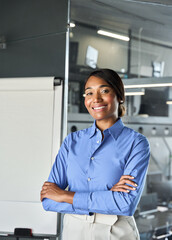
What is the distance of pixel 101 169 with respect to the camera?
1.75 metres

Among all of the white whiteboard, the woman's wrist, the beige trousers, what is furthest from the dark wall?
the beige trousers

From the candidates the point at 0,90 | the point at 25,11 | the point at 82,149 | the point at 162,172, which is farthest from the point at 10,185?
the point at 162,172

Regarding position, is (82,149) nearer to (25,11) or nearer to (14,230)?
(14,230)

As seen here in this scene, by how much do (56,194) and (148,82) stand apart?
4.93ft

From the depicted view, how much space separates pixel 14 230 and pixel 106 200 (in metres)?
1.12

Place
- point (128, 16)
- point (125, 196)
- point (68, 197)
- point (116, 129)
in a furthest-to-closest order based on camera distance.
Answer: point (128, 16)
point (116, 129)
point (68, 197)
point (125, 196)

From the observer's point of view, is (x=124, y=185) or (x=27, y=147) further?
(x=27, y=147)

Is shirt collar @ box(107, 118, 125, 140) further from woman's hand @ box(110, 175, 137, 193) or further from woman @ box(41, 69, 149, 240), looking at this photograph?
woman's hand @ box(110, 175, 137, 193)

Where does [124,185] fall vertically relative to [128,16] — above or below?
below

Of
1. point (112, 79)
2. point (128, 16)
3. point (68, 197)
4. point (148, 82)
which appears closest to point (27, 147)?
point (68, 197)

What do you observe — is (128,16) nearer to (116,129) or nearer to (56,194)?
(116,129)

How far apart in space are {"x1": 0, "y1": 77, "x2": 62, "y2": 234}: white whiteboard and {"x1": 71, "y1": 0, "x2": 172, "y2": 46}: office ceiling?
25.2 inches

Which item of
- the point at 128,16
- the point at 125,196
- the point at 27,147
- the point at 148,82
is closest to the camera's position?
the point at 125,196

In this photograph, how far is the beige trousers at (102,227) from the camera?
1698 mm
